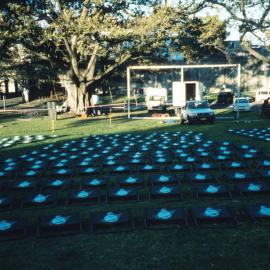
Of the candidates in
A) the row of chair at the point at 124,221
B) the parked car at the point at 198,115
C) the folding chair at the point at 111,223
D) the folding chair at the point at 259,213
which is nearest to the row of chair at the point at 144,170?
the folding chair at the point at 259,213

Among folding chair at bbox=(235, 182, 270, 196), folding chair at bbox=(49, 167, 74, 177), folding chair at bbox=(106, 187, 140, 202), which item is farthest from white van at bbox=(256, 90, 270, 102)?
folding chair at bbox=(106, 187, 140, 202)

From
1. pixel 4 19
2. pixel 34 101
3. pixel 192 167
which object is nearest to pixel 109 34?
pixel 4 19

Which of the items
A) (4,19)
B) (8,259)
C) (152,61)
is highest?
(4,19)

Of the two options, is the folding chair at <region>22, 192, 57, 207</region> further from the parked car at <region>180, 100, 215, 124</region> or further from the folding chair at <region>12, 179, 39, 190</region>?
the parked car at <region>180, 100, 215, 124</region>

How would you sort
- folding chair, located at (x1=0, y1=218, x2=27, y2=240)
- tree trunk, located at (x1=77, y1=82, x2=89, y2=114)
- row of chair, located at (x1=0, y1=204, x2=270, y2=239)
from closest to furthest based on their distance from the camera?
folding chair, located at (x1=0, y1=218, x2=27, y2=240) → row of chair, located at (x1=0, y1=204, x2=270, y2=239) → tree trunk, located at (x1=77, y1=82, x2=89, y2=114)

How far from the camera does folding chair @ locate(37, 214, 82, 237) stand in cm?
620

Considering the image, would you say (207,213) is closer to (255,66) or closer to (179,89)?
(179,89)

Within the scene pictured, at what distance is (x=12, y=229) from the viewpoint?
6199 millimetres

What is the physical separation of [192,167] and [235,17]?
26.4 meters

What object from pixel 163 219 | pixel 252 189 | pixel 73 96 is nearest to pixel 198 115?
pixel 252 189

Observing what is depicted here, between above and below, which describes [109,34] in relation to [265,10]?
below

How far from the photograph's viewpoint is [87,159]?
39.2 ft

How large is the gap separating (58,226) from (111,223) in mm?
1013

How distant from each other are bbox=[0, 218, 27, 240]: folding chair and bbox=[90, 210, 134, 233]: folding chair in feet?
4.35
